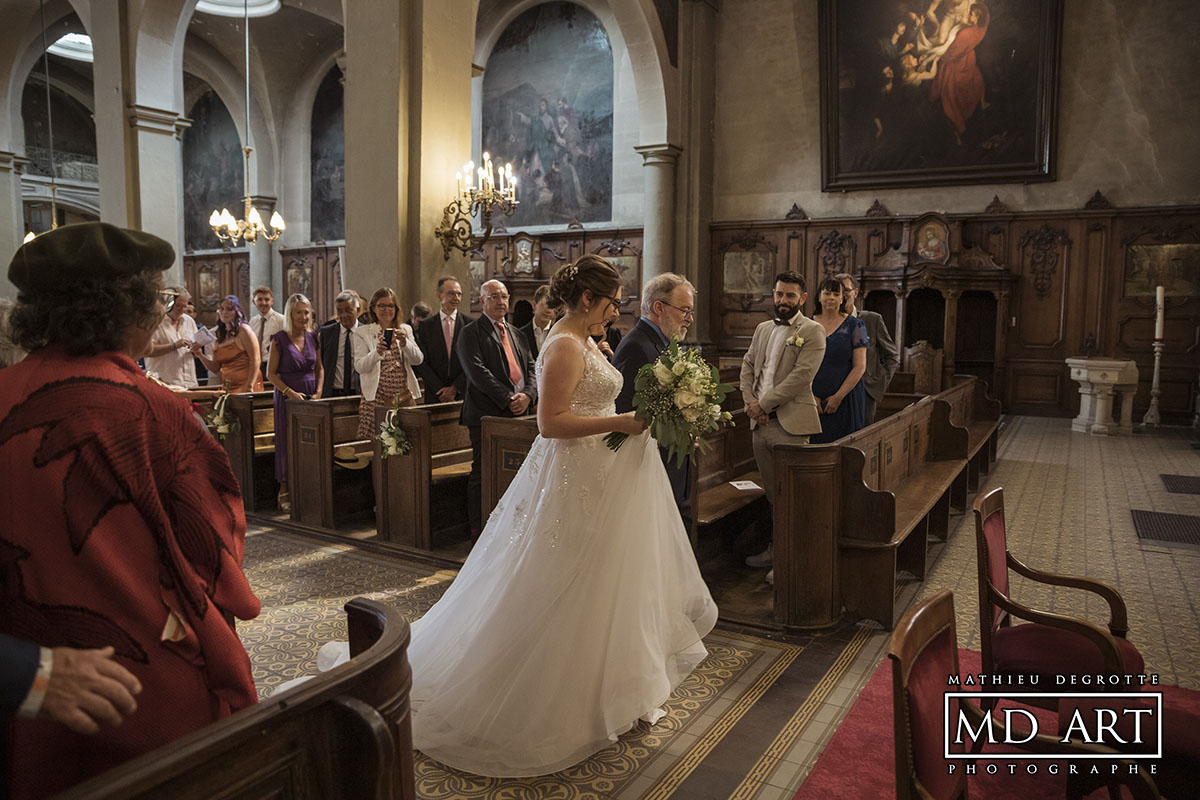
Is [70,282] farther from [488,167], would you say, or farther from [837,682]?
[488,167]

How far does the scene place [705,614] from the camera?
330cm

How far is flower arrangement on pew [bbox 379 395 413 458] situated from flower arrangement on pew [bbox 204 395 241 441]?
5.56ft

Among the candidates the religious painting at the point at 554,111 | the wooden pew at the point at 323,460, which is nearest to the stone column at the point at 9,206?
the religious painting at the point at 554,111

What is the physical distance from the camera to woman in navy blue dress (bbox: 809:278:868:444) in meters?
4.94

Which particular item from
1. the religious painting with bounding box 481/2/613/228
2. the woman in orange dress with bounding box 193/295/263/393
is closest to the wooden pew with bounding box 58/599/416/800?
the woman in orange dress with bounding box 193/295/263/393

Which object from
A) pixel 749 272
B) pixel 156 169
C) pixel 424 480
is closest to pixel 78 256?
pixel 424 480

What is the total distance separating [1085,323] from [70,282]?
46.4 ft

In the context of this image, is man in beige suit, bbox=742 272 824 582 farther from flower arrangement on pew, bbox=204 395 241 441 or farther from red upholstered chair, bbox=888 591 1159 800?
flower arrangement on pew, bbox=204 395 241 441

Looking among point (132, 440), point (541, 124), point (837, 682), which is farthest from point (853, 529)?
point (541, 124)

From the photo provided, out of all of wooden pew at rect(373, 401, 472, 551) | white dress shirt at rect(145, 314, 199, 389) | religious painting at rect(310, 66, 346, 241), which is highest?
religious painting at rect(310, 66, 346, 241)

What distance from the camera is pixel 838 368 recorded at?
4996 millimetres

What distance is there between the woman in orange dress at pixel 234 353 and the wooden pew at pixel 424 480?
1501 mm

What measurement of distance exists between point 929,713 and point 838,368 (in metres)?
3.47

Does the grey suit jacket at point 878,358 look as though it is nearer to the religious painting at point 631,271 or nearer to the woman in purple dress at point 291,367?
the woman in purple dress at point 291,367
